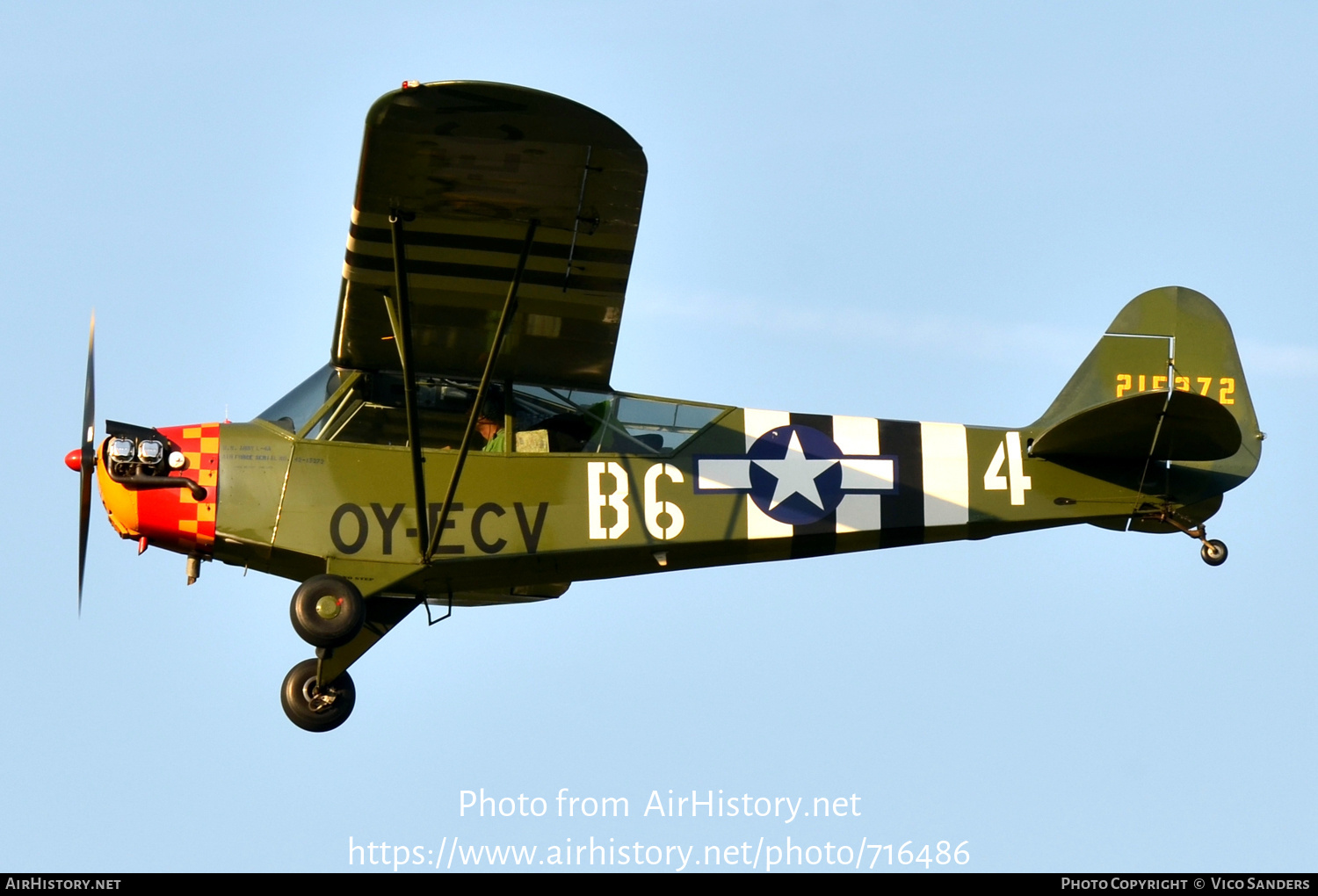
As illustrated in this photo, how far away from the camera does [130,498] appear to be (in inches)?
392

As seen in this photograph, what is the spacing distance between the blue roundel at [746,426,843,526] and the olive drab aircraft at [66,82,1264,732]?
1 cm

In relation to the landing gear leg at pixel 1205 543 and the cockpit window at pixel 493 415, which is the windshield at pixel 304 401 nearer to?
the cockpit window at pixel 493 415

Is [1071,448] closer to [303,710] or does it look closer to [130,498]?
[303,710]

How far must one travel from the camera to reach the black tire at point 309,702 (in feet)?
34.0

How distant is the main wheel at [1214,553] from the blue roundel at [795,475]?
2177 mm

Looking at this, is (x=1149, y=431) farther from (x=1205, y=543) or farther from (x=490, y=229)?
(x=490, y=229)

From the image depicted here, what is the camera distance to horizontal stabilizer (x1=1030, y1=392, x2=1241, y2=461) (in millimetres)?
10094

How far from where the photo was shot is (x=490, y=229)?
31.9 feet

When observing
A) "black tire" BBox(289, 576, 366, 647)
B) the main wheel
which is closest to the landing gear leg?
the main wheel

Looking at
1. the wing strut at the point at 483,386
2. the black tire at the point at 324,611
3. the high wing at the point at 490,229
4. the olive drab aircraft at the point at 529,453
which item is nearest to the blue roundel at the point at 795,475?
the olive drab aircraft at the point at 529,453

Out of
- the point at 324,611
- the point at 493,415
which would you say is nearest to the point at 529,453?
the point at 493,415

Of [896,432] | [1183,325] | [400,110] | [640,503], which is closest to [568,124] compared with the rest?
[400,110]

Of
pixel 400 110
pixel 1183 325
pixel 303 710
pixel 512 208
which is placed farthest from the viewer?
pixel 1183 325
